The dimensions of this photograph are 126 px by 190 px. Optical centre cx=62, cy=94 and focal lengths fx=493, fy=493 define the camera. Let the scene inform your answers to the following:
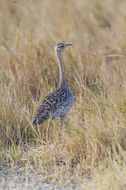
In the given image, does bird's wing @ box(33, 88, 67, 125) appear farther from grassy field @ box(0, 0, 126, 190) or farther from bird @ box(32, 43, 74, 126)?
grassy field @ box(0, 0, 126, 190)

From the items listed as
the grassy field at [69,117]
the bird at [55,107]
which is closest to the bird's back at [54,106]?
the bird at [55,107]

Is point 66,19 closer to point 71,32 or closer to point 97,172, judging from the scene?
point 71,32

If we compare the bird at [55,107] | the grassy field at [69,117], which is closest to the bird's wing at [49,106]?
the bird at [55,107]

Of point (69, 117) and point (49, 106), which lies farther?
point (69, 117)

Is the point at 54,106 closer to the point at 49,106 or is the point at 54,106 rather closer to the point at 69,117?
the point at 49,106

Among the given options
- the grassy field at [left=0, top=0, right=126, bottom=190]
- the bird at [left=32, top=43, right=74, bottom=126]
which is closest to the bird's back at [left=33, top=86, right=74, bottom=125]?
the bird at [left=32, top=43, right=74, bottom=126]

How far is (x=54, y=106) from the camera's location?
5457 mm

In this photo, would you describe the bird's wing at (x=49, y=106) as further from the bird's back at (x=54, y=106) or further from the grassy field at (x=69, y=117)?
the grassy field at (x=69, y=117)

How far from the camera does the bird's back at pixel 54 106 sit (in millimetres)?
5230

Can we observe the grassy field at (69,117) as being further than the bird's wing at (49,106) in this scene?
No

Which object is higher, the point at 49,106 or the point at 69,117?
the point at 49,106

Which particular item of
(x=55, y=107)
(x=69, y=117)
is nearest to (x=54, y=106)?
(x=55, y=107)

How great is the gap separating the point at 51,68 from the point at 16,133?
5.70ft

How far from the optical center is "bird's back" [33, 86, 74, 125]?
17.2 ft
